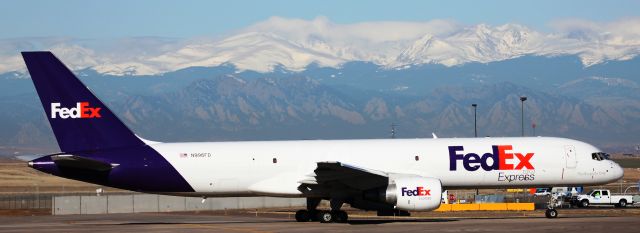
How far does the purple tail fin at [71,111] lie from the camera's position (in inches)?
1975

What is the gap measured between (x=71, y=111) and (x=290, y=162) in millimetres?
9986

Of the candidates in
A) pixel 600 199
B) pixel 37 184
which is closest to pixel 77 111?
pixel 600 199

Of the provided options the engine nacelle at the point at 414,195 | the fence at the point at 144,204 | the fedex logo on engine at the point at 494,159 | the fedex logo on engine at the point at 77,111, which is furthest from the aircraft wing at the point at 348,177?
the fence at the point at 144,204

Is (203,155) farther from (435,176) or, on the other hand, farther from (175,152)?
(435,176)

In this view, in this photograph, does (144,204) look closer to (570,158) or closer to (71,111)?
(71,111)

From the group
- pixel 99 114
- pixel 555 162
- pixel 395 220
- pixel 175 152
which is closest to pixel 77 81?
pixel 99 114

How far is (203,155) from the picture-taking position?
52.0 m

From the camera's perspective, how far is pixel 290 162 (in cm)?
5169

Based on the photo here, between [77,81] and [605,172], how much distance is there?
24.6 metres

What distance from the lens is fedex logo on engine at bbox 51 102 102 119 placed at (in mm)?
50531

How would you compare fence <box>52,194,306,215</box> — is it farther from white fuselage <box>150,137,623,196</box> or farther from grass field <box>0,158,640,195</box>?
grass field <box>0,158,640,195</box>

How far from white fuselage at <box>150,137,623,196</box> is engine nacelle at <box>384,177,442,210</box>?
2339mm

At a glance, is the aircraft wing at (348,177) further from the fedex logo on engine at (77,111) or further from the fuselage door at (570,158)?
the fedex logo on engine at (77,111)

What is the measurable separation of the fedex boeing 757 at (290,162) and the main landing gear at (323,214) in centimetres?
5
